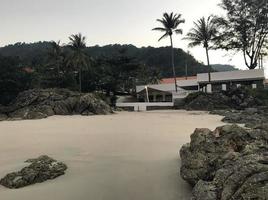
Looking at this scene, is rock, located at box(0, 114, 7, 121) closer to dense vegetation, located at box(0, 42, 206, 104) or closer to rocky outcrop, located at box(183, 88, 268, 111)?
dense vegetation, located at box(0, 42, 206, 104)

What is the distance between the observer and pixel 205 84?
2153 inches

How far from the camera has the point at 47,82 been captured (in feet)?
179

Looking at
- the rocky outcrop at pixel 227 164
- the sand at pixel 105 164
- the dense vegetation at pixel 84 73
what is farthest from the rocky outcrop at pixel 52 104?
the rocky outcrop at pixel 227 164

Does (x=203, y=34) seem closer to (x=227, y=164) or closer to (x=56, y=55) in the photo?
(x=56, y=55)

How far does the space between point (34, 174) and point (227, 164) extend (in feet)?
19.3

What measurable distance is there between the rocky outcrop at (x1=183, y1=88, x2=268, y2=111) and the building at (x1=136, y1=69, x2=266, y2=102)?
312 cm

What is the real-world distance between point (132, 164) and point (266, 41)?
4456 centimetres

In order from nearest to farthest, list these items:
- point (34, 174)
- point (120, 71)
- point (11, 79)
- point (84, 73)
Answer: point (34, 174), point (11, 79), point (84, 73), point (120, 71)

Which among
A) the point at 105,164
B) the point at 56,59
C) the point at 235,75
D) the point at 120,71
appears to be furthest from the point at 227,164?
the point at 120,71

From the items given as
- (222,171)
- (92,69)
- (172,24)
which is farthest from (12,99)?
(222,171)

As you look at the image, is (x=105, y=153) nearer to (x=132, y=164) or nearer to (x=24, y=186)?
(x=132, y=164)

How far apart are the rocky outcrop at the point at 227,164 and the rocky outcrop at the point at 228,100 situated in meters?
33.2

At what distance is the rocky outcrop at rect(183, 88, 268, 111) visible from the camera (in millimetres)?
44719

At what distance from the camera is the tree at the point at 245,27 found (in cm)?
4912
